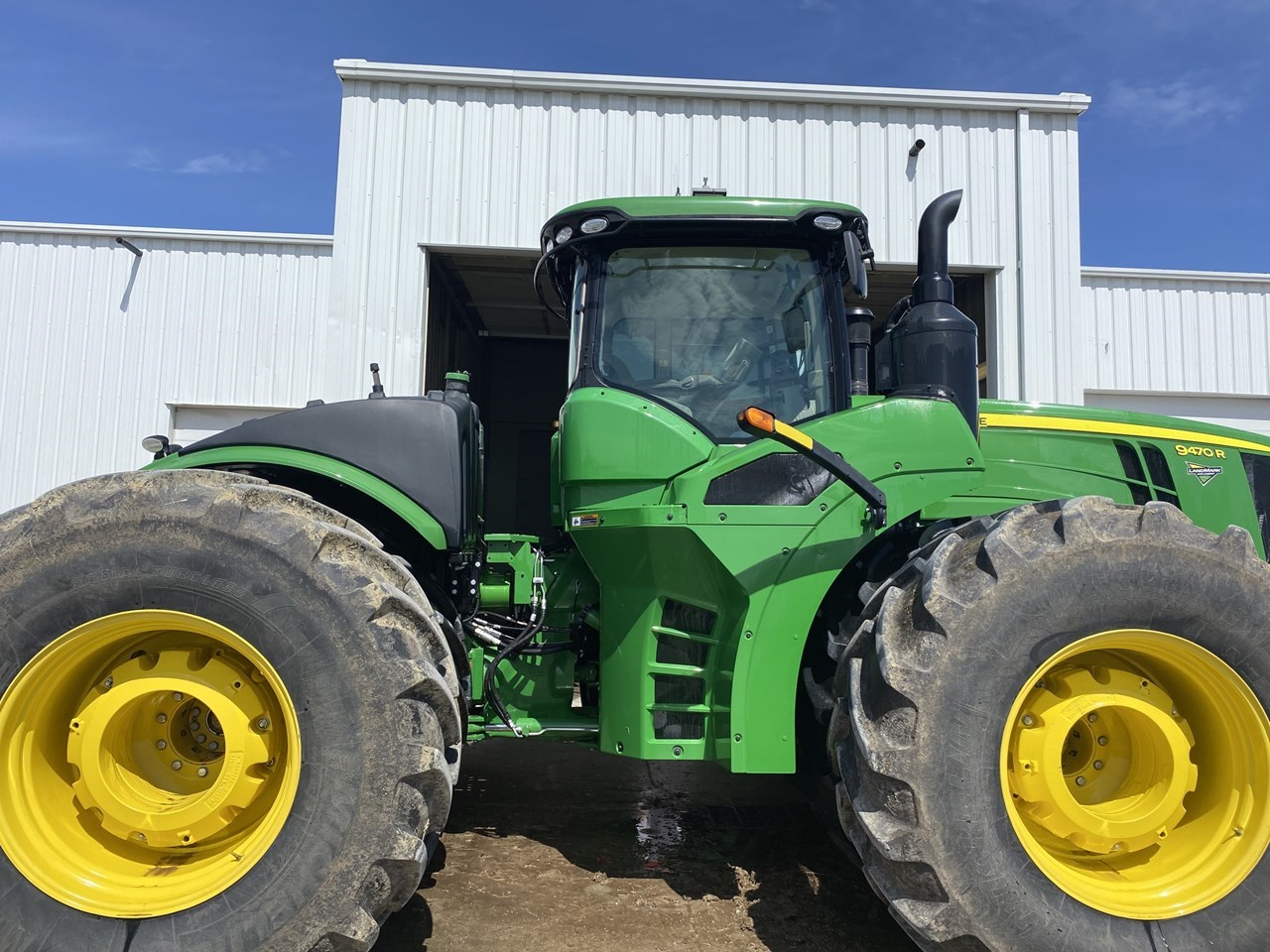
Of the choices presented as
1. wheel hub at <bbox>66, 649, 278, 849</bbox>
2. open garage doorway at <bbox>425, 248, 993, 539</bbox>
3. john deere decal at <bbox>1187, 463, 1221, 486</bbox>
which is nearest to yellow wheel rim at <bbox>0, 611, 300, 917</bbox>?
wheel hub at <bbox>66, 649, 278, 849</bbox>

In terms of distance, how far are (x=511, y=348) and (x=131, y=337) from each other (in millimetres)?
7730

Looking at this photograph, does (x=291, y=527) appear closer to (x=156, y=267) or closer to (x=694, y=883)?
(x=694, y=883)

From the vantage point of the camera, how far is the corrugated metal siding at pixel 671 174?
911 centimetres

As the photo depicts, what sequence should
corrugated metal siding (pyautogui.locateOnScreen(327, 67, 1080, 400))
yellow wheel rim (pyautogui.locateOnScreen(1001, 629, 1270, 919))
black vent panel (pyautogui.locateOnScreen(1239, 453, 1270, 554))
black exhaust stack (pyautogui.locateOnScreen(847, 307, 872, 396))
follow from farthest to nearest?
1. corrugated metal siding (pyautogui.locateOnScreen(327, 67, 1080, 400))
2. black vent panel (pyautogui.locateOnScreen(1239, 453, 1270, 554))
3. black exhaust stack (pyautogui.locateOnScreen(847, 307, 872, 396))
4. yellow wheel rim (pyautogui.locateOnScreen(1001, 629, 1270, 919))

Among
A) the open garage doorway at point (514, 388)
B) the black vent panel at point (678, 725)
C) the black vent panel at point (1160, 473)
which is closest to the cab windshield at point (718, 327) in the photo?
the black vent panel at point (678, 725)

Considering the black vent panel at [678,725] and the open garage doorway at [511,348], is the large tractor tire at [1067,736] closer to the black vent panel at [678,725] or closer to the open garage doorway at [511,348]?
the black vent panel at [678,725]

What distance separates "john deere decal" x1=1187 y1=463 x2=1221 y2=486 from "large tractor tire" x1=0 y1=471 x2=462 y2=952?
3.45 metres

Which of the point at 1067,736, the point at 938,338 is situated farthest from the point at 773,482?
the point at 1067,736

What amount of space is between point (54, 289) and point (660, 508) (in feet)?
33.4

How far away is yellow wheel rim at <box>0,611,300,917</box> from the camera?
2377mm

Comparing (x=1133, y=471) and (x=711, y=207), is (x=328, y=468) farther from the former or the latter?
(x=1133, y=471)

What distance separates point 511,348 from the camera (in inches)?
657

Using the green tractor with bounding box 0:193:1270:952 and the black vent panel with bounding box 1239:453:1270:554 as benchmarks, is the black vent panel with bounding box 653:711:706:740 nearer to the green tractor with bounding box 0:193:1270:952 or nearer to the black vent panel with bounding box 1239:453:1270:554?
the green tractor with bounding box 0:193:1270:952

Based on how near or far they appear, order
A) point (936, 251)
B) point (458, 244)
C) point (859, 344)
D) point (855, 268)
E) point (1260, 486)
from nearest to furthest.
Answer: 1. point (855, 268)
2. point (936, 251)
3. point (859, 344)
4. point (1260, 486)
5. point (458, 244)
